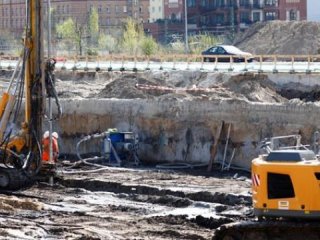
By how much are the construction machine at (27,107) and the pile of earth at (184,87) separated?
23.5 ft

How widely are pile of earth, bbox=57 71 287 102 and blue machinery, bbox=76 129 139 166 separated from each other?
229cm

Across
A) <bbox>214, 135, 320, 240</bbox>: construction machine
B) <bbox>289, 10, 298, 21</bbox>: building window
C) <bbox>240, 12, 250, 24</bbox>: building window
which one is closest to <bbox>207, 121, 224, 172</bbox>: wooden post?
<bbox>214, 135, 320, 240</bbox>: construction machine

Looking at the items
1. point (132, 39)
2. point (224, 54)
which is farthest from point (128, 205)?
point (132, 39)

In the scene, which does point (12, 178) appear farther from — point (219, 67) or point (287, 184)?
point (219, 67)

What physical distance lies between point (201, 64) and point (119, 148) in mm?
14647

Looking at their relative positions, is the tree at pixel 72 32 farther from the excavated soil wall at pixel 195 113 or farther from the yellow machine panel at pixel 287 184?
the yellow machine panel at pixel 287 184

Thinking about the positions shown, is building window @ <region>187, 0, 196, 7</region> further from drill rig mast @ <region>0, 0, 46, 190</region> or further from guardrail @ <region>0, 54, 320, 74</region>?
drill rig mast @ <region>0, 0, 46, 190</region>

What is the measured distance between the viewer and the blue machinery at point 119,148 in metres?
25.5

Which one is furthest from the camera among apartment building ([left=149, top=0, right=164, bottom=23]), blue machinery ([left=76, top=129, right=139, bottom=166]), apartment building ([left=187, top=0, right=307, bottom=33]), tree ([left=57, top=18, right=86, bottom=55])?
apartment building ([left=149, top=0, right=164, bottom=23])

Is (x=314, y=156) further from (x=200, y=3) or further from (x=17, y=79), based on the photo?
(x=200, y=3)

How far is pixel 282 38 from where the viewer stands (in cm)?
5419

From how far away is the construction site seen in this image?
13.1 m

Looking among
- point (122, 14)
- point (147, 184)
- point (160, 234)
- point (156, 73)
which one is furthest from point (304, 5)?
point (160, 234)

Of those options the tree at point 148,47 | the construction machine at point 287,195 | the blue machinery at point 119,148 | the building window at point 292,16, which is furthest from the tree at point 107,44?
the construction machine at point 287,195
